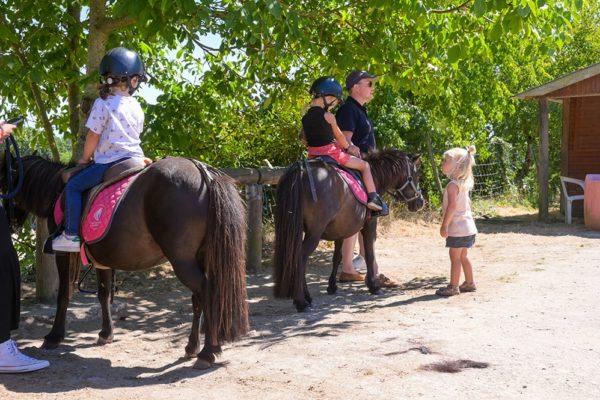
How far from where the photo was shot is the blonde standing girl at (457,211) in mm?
7125

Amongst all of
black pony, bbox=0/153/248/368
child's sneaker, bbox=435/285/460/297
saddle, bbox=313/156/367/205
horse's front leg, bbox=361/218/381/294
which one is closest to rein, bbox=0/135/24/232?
black pony, bbox=0/153/248/368

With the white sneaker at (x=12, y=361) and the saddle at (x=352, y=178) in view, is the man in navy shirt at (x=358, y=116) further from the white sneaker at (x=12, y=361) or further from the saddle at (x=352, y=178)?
the white sneaker at (x=12, y=361)

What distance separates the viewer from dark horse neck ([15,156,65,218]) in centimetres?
526

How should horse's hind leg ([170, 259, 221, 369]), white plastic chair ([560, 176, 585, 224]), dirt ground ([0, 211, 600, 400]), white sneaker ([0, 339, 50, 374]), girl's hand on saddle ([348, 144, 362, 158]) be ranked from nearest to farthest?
dirt ground ([0, 211, 600, 400]) < white sneaker ([0, 339, 50, 374]) < horse's hind leg ([170, 259, 221, 369]) < girl's hand on saddle ([348, 144, 362, 158]) < white plastic chair ([560, 176, 585, 224])

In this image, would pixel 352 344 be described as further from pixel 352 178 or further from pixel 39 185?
pixel 39 185

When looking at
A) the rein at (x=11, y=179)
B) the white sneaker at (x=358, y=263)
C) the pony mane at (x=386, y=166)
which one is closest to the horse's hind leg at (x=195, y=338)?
the rein at (x=11, y=179)

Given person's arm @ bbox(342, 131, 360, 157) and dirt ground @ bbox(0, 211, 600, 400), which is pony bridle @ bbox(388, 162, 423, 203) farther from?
dirt ground @ bbox(0, 211, 600, 400)

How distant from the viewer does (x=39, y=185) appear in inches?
208

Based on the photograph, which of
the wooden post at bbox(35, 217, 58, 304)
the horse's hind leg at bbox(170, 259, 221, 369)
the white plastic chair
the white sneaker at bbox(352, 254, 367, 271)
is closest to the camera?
the horse's hind leg at bbox(170, 259, 221, 369)

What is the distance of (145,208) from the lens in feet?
15.4

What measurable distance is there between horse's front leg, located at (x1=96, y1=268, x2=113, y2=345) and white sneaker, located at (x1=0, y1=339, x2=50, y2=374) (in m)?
0.87

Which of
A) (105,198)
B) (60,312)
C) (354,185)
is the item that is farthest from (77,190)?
(354,185)

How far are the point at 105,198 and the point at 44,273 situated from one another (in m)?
2.38

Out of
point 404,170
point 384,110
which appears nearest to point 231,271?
point 404,170
